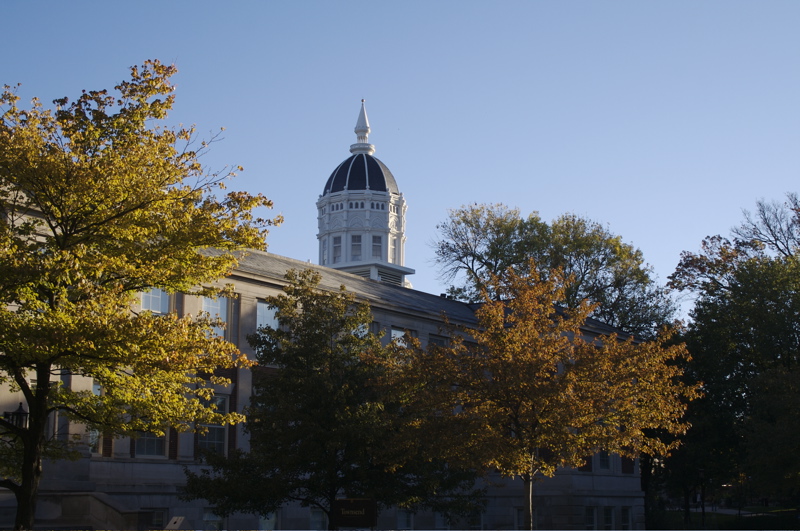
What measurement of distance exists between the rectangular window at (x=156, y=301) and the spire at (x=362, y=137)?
8258 cm

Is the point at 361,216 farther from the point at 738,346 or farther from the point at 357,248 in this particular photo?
the point at 738,346

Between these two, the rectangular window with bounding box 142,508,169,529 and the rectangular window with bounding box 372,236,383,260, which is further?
the rectangular window with bounding box 372,236,383,260

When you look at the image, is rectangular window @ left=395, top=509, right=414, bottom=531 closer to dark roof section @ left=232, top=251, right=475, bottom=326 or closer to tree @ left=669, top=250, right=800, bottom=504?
dark roof section @ left=232, top=251, right=475, bottom=326

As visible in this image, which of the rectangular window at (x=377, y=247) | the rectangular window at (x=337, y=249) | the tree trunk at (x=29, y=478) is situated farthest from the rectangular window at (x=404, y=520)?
the rectangular window at (x=337, y=249)

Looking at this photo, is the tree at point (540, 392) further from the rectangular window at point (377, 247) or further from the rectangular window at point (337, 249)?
the rectangular window at point (337, 249)

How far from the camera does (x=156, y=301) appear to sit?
31094mm

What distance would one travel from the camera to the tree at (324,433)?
2533 cm

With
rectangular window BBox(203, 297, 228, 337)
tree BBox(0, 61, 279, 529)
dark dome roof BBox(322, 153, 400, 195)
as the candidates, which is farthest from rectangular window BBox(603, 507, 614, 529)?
dark dome roof BBox(322, 153, 400, 195)

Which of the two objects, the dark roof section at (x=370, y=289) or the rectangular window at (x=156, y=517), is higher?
the dark roof section at (x=370, y=289)

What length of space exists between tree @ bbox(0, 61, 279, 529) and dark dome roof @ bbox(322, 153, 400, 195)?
3474 inches

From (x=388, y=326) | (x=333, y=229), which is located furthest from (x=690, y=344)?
(x=333, y=229)

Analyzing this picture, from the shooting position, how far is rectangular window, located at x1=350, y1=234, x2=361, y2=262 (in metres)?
107

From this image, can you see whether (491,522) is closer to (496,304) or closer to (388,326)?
(388,326)

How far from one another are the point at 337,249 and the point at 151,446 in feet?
256
